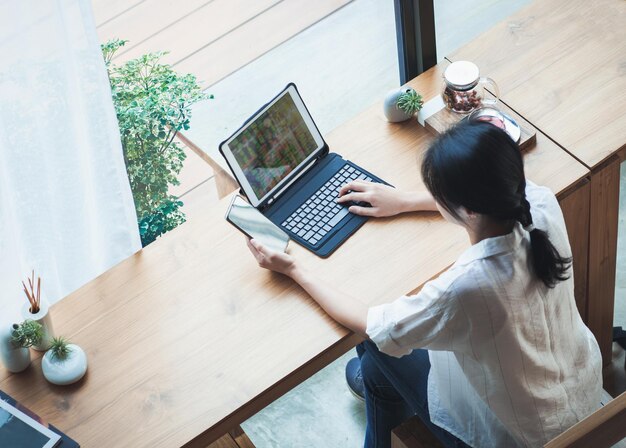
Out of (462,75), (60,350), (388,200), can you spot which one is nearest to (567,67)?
(462,75)

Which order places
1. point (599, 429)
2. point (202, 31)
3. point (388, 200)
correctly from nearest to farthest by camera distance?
point (599, 429), point (388, 200), point (202, 31)

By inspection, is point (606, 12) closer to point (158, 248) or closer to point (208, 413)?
point (158, 248)

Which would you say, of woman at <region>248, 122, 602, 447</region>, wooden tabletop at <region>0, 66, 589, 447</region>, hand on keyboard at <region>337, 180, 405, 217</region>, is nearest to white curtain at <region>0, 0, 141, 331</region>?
wooden tabletop at <region>0, 66, 589, 447</region>

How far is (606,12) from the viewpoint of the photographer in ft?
7.39

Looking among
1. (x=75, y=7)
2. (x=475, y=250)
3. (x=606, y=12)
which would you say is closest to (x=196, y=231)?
(x=75, y=7)

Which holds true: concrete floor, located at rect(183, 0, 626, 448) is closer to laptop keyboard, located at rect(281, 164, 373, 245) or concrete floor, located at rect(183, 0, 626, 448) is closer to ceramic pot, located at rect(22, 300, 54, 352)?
laptop keyboard, located at rect(281, 164, 373, 245)

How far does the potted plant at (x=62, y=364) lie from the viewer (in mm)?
1739

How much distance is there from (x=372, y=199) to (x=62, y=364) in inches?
28.0

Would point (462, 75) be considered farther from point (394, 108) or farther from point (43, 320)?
point (43, 320)

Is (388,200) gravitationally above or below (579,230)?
above

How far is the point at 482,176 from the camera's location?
1479mm

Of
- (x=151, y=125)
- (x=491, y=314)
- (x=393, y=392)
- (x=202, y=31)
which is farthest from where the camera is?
(x=202, y=31)

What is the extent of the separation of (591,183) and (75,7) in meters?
1.13

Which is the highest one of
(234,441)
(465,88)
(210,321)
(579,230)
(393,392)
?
(465,88)
